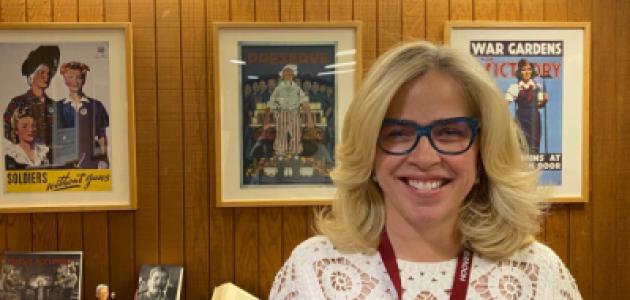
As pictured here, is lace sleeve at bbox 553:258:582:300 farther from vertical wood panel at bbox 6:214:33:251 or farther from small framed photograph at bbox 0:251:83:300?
vertical wood panel at bbox 6:214:33:251

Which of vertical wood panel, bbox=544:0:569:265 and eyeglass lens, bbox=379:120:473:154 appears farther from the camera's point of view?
vertical wood panel, bbox=544:0:569:265

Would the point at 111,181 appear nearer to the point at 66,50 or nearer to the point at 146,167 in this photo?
the point at 146,167

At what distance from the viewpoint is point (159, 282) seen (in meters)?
2.04

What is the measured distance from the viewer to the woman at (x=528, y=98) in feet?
7.04

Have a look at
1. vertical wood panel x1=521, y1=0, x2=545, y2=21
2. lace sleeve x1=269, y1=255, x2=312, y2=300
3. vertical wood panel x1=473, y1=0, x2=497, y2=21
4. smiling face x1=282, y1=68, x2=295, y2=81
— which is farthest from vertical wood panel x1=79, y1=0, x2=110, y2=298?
vertical wood panel x1=521, y1=0, x2=545, y2=21

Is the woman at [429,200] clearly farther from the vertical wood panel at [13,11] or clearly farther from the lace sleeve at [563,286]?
the vertical wood panel at [13,11]

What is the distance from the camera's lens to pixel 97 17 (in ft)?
6.65

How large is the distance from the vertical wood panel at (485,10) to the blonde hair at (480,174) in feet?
3.11

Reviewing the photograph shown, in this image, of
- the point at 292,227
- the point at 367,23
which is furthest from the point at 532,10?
the point at 292,227

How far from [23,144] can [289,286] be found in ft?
4.18

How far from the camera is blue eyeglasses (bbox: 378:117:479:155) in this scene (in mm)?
1078

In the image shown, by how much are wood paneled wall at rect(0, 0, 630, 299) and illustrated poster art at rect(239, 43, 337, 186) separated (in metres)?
0.11

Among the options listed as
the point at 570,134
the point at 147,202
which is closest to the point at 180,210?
the point at 147,202

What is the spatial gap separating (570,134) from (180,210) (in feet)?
4.62
